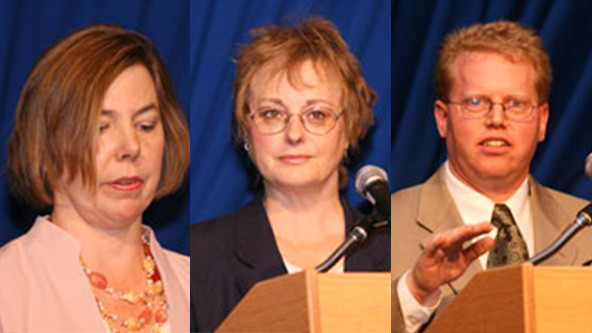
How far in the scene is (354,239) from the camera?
2365 millimetres

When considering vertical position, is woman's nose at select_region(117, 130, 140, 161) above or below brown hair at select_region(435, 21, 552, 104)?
below

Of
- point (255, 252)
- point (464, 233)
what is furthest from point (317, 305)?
point (255, 252)

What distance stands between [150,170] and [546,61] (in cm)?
147

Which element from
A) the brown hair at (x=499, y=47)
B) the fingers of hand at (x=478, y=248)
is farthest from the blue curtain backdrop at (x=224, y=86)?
the fingers of hand at (x=478, y=248)

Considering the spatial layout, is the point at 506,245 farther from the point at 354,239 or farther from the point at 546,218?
the point at 354,239

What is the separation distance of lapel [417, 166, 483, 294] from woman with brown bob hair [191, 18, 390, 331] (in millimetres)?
144

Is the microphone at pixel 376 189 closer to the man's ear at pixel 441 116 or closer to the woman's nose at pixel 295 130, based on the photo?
the woman's nose at pixel 295 130

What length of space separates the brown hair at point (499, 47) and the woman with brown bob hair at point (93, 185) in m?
1.04

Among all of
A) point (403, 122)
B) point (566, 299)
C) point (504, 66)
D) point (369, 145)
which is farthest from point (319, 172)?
point (566, 299)

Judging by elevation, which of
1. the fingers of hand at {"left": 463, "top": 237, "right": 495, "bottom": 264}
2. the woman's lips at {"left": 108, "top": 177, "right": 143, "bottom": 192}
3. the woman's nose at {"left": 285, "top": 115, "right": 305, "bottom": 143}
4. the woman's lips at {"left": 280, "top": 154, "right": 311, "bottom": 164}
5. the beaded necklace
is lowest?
the beaded necklace

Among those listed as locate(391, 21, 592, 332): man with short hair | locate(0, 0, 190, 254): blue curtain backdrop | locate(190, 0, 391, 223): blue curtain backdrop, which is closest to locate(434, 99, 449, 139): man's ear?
locate(391, 21, 592, 332): man with short hair

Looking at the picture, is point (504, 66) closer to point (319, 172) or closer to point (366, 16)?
point (366, 16)

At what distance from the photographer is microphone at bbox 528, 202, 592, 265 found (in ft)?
7.43

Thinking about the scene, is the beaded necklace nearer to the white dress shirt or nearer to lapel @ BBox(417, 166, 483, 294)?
lapel @ BBox(417, 166, 483, 294)
